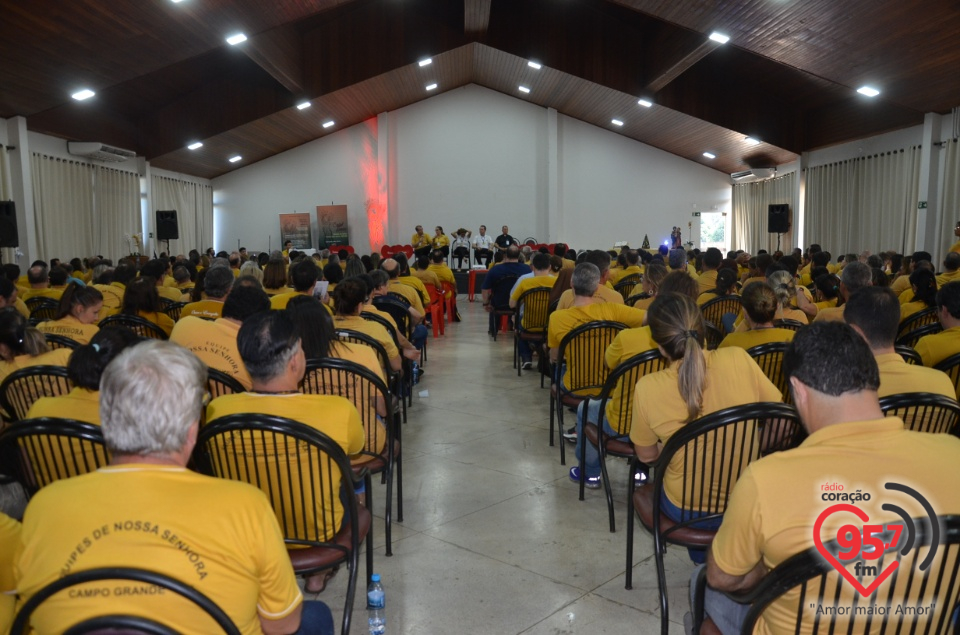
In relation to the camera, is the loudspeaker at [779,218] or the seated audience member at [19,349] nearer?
the seated audience member at [19,349]

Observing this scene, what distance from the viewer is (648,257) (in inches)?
372

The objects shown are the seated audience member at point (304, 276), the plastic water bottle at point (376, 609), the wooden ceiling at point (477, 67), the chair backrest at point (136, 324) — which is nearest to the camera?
the plastic water bottle at point (376, 609)

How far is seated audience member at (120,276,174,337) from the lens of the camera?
4.34 metres

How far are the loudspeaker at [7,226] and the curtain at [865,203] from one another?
1399 centimetres

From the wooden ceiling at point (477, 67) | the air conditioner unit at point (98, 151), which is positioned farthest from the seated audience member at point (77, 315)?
the air conditioner unit at point (98, 151)

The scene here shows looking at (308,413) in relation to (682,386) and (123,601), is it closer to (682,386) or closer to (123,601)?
(123,601)

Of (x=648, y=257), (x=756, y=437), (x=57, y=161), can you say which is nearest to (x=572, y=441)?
(x=756, y=437)

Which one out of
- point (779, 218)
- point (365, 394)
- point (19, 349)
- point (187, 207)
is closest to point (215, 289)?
point (19, 349)

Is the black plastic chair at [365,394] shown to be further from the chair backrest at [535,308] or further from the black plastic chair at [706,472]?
the chair backrest at [535,308]

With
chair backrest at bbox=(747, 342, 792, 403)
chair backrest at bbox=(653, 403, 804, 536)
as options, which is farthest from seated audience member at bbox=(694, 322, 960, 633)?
chair backrest at bbox=(747, 342, 792, 403)

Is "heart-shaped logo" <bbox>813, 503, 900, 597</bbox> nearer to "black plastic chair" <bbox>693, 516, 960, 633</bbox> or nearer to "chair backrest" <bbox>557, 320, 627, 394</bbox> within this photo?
"black plastic chair" <bbox>693, 516, 960, 633</bbox>

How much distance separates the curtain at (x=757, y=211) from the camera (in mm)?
16297

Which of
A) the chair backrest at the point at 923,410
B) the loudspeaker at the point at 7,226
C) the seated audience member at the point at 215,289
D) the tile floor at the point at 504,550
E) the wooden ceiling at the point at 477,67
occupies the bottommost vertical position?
the tile floor at the point at 504,550

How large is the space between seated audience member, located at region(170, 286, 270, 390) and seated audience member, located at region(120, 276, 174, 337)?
4.49ft
